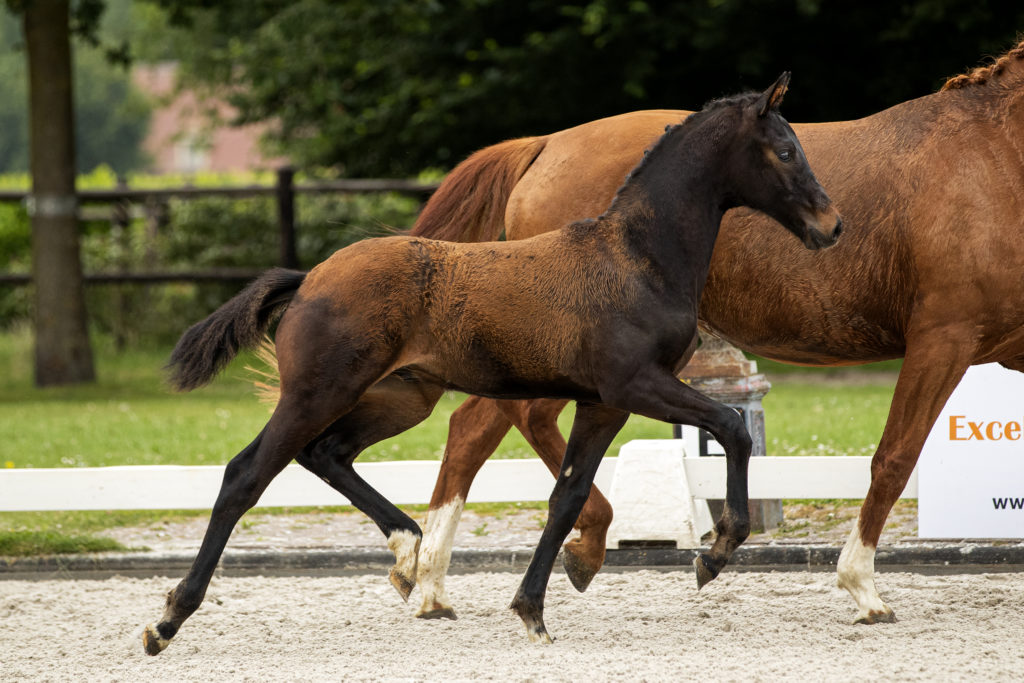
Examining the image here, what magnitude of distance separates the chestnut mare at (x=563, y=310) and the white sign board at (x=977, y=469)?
1970mm

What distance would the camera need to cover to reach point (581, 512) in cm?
516

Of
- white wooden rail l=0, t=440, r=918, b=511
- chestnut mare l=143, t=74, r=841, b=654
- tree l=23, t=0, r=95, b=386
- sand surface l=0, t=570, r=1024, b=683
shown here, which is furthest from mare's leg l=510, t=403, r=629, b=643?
tree l=23, t=0, r=95, b=386

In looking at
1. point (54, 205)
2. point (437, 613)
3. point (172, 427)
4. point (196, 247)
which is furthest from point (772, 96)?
point (196, 247)

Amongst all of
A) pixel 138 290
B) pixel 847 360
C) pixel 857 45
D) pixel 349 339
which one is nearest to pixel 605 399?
pixel 349 339

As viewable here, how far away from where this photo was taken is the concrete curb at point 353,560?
19.5 feet

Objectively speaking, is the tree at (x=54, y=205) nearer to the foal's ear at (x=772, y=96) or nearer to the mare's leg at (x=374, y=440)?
the mare's leg at (x=374, y=440)

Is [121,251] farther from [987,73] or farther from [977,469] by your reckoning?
[987,73]

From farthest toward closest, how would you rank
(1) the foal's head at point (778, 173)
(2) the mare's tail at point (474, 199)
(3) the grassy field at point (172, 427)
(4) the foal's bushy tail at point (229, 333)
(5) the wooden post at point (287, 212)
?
(5) the wooden post at point (287, 212)
(3) the grassy field at point (172, 427)
(2) the mare's tail at point (474, 199)
(4) the foal's bushy tail at point (229, 333)
(1) the foal's head at point (778, 173)

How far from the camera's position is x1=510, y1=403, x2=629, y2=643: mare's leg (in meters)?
4.70

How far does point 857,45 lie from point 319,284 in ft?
37.3

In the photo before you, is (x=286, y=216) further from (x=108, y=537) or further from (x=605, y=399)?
(x=605, y=399)

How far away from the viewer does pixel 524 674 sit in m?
4.21

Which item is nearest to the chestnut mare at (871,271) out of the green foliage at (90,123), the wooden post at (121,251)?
the wooden post at (121,251)

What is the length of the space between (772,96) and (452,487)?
2.07 metres
